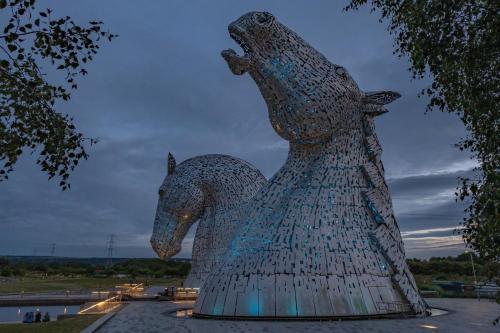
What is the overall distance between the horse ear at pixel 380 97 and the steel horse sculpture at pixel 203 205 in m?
7.85

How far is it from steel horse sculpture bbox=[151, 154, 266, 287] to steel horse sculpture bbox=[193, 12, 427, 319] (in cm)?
674

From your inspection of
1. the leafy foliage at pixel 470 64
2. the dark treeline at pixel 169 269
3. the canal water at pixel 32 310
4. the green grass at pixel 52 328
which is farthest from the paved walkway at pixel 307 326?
the dark treeline at pixel 169 269

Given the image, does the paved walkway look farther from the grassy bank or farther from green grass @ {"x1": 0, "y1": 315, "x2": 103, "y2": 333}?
the grassy bank

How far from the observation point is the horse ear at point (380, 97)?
1315cm

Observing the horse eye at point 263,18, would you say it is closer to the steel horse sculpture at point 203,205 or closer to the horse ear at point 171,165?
the steel horse sculpture at point 203,205

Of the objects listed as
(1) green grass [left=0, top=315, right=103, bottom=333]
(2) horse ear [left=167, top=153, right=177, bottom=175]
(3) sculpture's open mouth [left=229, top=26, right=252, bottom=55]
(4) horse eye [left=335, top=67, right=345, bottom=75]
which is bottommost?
(1) green grass [left=0, top=315, right=103, bottom=333]

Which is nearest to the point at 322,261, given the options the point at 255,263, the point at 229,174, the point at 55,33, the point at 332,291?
the point at 332,291

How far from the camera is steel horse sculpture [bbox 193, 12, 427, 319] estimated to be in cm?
1072

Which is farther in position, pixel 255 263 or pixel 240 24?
pixel 240 24

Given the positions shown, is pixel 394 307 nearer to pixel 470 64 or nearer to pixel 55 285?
pixel 470 64

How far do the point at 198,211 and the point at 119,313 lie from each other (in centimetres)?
666

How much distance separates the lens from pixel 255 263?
1116 cm

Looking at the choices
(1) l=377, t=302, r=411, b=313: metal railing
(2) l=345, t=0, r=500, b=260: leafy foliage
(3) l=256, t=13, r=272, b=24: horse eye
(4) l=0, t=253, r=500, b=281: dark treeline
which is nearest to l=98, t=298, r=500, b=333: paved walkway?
(1) l=377, t=302, r=411, b=313: metal railing

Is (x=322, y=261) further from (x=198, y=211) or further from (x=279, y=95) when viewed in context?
(x=198, y=211)
